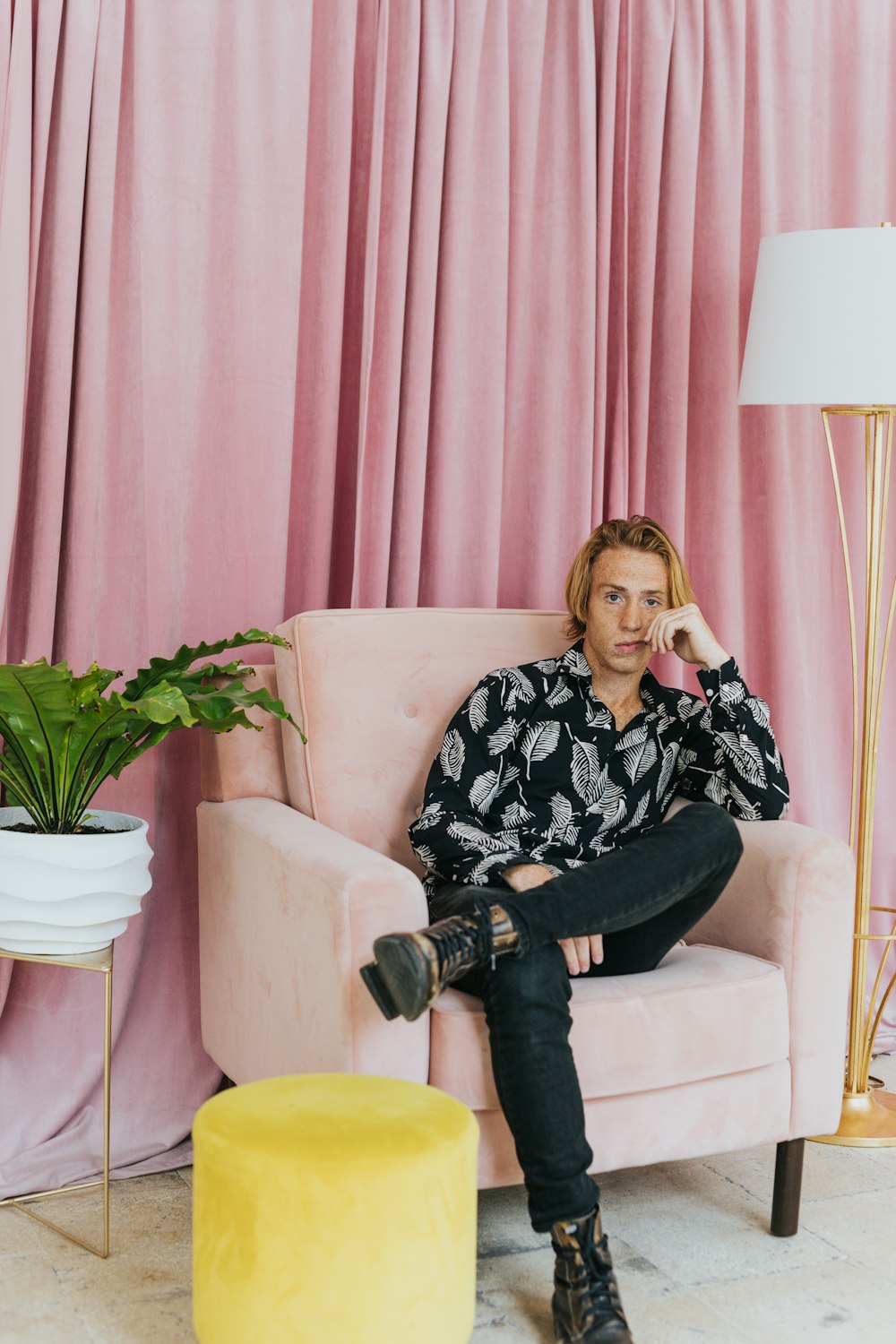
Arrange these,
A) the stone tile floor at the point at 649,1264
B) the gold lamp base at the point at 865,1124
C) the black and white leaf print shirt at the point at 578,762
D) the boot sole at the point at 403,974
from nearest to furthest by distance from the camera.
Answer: the boot sole at the point at 403,974 → the stone tile floor at the point at 649,1264 → the black and white leaf print shirt at the point at 578,762 → the gold lamp base at the point at 865,1124

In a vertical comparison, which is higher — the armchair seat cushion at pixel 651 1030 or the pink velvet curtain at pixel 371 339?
the pink velvet curtain at pixel 371 339

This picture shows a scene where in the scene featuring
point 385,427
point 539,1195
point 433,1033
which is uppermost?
point 385,427

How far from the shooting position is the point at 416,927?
69.0 inches

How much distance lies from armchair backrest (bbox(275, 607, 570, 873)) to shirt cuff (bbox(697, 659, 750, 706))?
15.0 inches

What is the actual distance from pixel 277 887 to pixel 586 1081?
A: 1.64 ft

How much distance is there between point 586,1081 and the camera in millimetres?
1809

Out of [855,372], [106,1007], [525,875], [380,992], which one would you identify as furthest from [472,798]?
[855,372]

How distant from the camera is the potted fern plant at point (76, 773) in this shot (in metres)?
1.86

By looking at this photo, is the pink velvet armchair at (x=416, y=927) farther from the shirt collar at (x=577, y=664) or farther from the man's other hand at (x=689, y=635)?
the man's other hand at (x=689, y=635)

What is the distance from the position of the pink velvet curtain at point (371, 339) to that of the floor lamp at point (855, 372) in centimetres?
33

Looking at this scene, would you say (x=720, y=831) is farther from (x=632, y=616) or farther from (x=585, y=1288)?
(x=585, y=1288)

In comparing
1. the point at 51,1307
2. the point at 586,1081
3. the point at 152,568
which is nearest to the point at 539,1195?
the point at 586,1081

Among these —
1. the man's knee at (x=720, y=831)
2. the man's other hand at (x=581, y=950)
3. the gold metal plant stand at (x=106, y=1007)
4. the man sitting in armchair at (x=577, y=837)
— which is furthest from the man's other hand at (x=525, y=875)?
the gold metal plant stand at (x=106, y=1007)

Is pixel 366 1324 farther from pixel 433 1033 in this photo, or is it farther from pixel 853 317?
pixel 853 317
